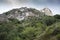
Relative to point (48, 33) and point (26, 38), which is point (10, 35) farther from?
point (48, 33)

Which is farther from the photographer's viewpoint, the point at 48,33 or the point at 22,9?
the point at 22,9

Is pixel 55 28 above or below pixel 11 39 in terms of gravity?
above

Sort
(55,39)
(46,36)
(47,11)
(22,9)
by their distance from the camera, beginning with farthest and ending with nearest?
(22,9)
(47,11)
(46,36)
(55,39)

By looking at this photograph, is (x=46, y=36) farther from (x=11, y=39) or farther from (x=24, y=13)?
(x=24, y=13)

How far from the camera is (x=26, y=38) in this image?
55500mm

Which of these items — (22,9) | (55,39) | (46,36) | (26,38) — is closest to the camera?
(55,39)

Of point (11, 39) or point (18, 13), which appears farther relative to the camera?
point (18, 13)

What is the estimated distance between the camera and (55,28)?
103ft

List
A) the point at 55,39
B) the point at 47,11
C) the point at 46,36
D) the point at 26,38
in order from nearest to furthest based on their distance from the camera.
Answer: the point at 55,39 → the point at 46,36 → the point at 26,38 → the point at 47,11

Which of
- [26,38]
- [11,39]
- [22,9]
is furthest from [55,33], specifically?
[22,9]

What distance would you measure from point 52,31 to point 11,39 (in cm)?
2089

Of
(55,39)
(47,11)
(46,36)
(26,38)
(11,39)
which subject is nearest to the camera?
(55,39)

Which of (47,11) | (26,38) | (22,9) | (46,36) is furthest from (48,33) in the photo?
(22,9)

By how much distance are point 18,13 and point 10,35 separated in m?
132
